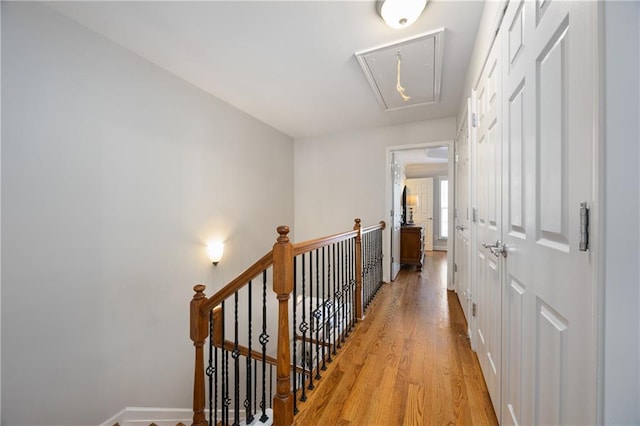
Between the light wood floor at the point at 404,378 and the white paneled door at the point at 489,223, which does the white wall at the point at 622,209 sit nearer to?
the white paneled door at the point at 489,223

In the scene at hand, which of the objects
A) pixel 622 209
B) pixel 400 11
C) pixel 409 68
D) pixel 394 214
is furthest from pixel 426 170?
pixel 622 209

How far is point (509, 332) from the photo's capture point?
1.09 meters

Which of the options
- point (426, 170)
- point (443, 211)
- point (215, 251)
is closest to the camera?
point (215, 251)

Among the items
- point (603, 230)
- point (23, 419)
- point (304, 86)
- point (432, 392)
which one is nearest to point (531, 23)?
point (603, 230)

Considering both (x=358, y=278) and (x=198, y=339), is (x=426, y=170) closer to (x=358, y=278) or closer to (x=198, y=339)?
(x=358, y=278)

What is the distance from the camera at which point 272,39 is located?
6.35 ft

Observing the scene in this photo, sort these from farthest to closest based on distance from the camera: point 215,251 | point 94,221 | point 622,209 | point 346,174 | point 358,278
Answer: point 346,174, point 215,251, point 358,278, point 94,221, point 622,209

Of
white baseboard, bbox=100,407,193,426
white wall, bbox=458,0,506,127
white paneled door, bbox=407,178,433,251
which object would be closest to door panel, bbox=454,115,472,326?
white wall, bbox=458,0,506,127

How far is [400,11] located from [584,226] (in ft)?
5.40

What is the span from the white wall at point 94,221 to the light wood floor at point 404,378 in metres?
1.68

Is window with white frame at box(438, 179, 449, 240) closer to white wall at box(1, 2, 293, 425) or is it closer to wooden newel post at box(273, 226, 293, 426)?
white wall at box(1, 2, 293, 425)

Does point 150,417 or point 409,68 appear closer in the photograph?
point 150,417

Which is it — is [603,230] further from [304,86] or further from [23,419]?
[23,419]

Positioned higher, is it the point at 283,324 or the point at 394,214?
the point at 394,214
